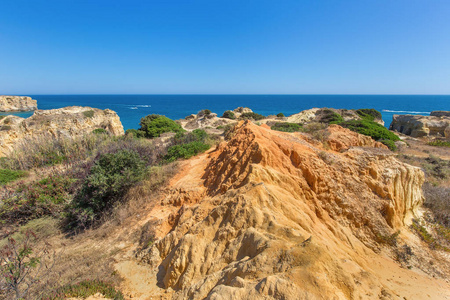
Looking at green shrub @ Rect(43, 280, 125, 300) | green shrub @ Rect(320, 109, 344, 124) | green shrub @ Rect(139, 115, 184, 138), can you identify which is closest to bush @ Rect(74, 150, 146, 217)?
green shrub @ Rect(43, 280, 125, 300)

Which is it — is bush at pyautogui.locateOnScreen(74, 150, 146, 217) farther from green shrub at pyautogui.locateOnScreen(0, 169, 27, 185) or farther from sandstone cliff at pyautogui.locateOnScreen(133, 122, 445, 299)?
green shrub at pyautogui.locateOnScreen(0, 169, 27, 185)

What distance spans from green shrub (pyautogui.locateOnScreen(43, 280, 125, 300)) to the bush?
11.5ft

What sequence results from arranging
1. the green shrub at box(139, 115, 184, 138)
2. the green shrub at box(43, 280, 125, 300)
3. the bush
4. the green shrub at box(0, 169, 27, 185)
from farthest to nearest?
the green shrub at box(139, 115, 184, 138) < the green shrub at box(0, 169, 27, 185) < the bush < the green shrub at box(43, 280, 125, 300)

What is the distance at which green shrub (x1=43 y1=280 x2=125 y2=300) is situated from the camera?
14.6 feet

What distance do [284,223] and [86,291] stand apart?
4.44 meters

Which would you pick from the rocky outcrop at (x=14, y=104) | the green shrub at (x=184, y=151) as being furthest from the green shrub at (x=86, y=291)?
the rocky outcrop at (x=14, y=104)

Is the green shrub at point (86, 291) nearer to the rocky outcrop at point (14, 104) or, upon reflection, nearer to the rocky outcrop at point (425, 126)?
the rocky outcrop at point (425, 126)

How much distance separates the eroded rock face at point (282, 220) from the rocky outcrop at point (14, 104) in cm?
8594

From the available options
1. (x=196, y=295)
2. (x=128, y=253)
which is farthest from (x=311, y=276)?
(x=128, y=253)

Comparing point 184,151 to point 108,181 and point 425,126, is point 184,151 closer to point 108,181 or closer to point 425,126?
point 108,181

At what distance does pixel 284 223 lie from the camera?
4.96 metres

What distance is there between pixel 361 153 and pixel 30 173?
16984mm

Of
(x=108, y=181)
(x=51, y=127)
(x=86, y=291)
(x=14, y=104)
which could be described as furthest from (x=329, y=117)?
(x=14, y=104)

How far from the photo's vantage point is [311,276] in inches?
123
